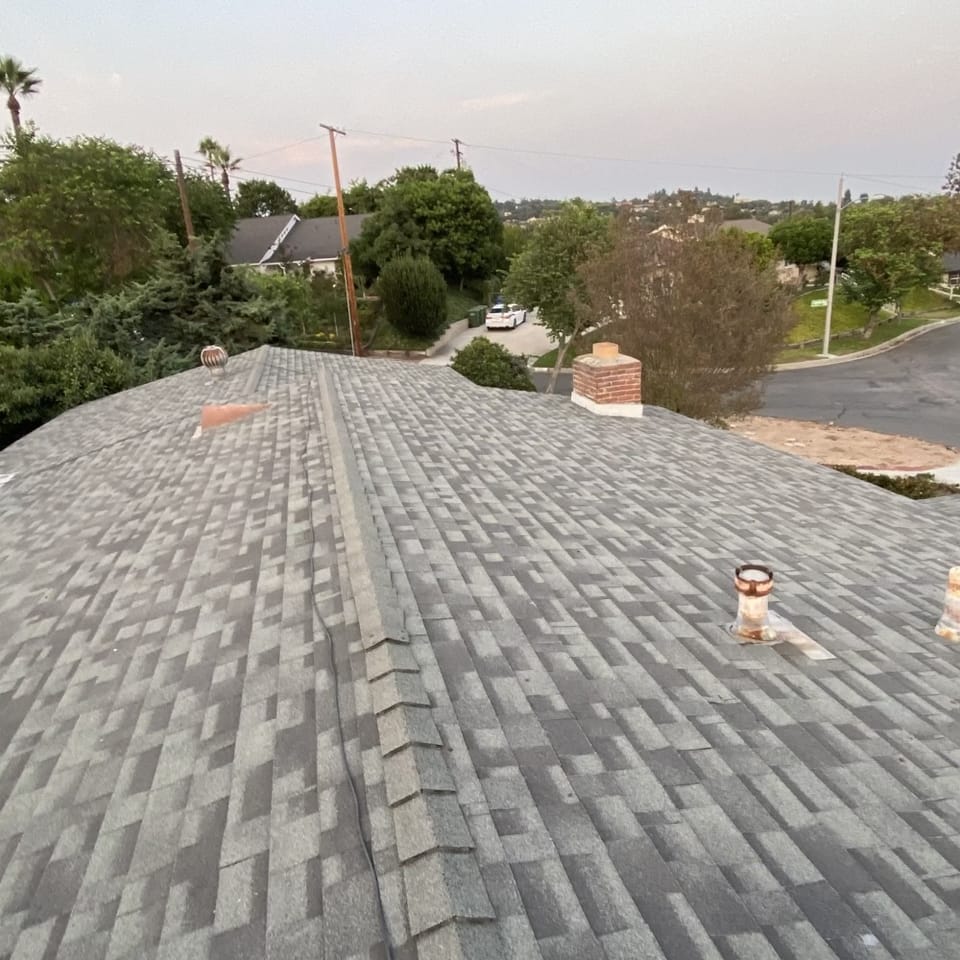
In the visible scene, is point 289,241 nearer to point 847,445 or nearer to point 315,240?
point 315,240

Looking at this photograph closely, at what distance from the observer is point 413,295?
39.1m

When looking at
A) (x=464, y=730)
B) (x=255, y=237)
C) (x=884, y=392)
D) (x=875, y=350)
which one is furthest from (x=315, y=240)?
(x=464, y=730)

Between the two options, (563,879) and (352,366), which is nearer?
(563,879)

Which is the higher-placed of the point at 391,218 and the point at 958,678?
the point at 391,218

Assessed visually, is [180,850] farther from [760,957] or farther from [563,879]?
[760,957]

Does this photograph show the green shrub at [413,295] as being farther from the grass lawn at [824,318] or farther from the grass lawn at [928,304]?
the grass lawn at [928,304]

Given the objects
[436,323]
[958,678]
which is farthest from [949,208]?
[958,678]

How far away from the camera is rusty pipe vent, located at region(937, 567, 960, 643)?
537 cm

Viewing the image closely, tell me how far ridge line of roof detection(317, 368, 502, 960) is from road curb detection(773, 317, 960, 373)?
32.6 metres

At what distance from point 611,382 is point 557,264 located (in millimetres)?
20714

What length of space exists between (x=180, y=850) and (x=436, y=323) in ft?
129

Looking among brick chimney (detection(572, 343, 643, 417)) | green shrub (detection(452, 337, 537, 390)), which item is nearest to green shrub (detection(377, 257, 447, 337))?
green shrub (detection(452, 337, 537, 390))

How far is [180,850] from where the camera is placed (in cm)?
313

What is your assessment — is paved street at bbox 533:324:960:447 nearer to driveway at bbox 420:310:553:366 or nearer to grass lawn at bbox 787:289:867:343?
grass lawn at bbox 787:289:867:343
